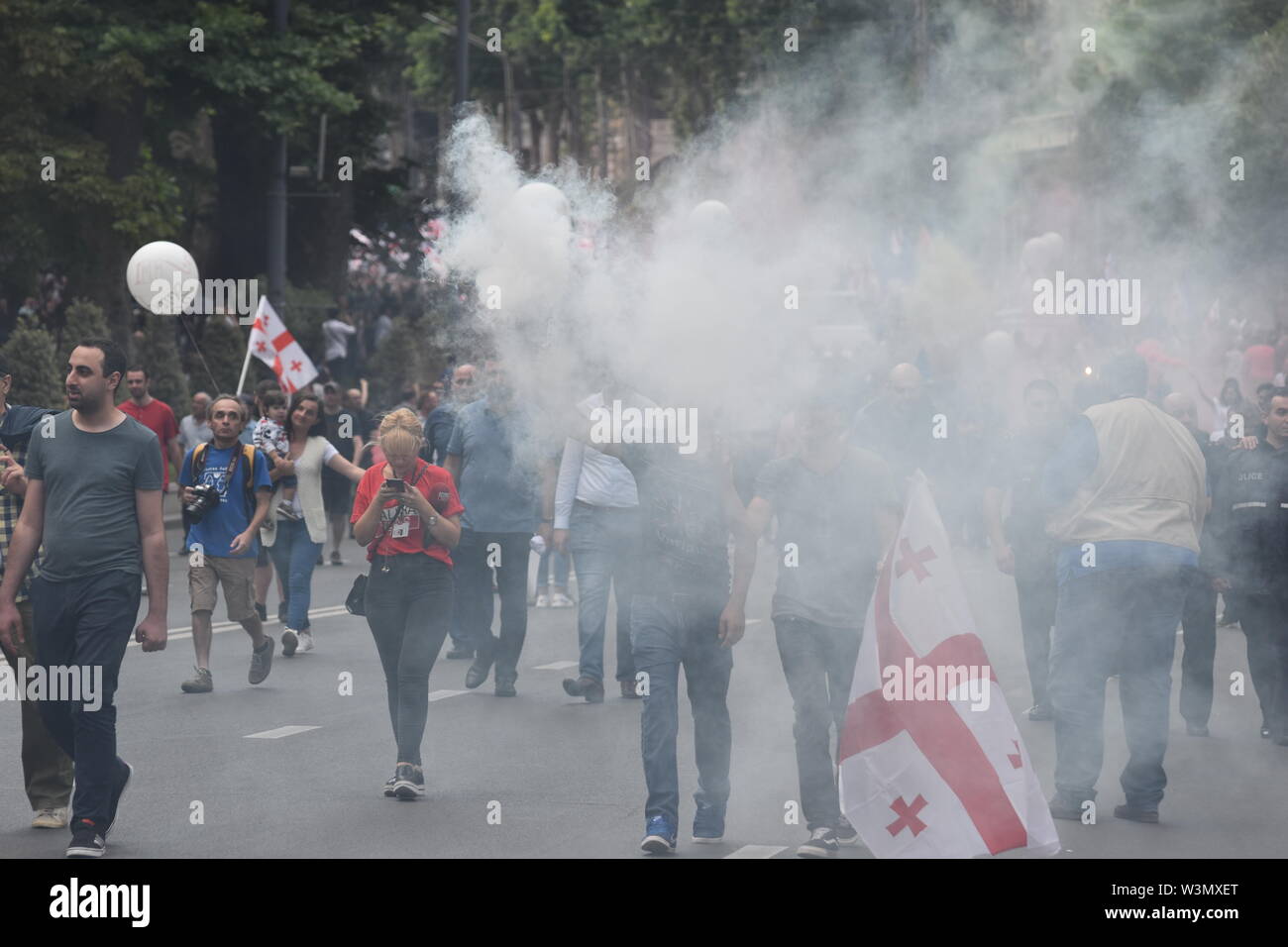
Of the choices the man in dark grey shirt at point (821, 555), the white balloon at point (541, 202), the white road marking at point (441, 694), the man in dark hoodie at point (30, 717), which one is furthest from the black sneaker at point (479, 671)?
the man in dark grey shirt at point (821, 555)

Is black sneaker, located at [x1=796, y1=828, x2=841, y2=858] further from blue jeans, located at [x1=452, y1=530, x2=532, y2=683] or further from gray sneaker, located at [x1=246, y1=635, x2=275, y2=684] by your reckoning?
gray sneaker, located at [x1=246, y1=635, x2=275, y2=684]

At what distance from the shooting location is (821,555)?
7.45 metres

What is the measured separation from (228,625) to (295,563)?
5.74 feet

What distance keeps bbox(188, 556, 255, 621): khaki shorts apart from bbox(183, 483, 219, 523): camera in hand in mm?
262

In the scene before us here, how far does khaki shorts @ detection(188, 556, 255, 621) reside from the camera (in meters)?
11.5

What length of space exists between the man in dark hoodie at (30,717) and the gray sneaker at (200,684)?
3.46 metres

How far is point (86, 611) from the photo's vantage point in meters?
7.07

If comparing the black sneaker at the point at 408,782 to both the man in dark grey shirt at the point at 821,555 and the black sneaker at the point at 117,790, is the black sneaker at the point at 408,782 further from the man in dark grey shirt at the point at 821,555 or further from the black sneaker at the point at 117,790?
the man in dark grey shirt at the point at 821,555

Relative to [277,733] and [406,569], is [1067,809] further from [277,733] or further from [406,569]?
[277,733]

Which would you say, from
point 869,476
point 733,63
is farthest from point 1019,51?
point 733,63

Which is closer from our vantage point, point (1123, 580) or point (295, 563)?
point (1123, 580)

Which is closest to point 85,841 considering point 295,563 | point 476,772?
point 476,772
